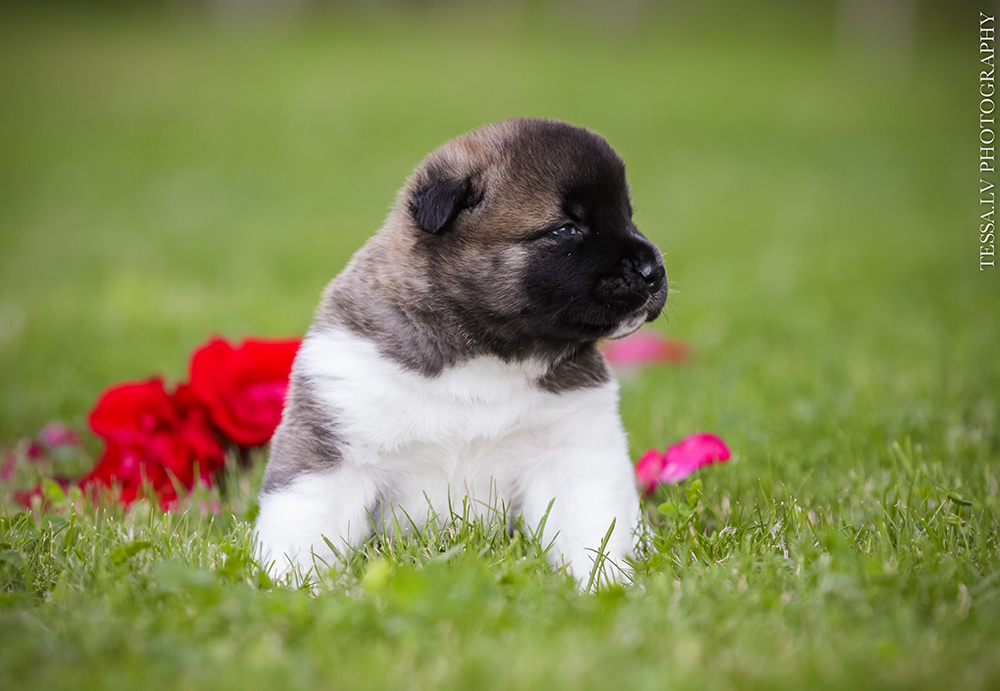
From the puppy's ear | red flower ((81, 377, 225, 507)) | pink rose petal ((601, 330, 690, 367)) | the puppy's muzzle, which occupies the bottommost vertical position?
red flower ((81, 377, 225, 507))

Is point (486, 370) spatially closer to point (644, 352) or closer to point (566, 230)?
point (566, 230)

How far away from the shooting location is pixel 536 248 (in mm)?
2883

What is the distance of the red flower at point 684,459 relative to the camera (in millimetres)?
3293

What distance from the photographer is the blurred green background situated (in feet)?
17.4

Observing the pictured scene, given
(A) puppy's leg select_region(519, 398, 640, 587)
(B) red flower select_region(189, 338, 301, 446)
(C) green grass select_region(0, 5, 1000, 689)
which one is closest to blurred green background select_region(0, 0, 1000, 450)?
(C) green grass select_region(0, 5, 1000, 689)

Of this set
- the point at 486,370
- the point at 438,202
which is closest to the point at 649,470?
the point at 486,370

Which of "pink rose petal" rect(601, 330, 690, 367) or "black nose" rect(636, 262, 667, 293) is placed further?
"pink rose petal" rect(601, 330, 690, 367)

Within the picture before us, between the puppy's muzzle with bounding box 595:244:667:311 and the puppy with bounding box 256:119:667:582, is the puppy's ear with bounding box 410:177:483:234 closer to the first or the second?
the puppy with bounding box 256:119:667:582

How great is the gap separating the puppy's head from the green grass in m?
0.67

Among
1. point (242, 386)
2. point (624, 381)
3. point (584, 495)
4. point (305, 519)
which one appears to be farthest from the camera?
point (624, 381)

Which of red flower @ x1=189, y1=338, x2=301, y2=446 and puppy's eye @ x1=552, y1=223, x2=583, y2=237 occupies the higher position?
puppy's eye @ x1=552, y1=223, x2=583, y2=237

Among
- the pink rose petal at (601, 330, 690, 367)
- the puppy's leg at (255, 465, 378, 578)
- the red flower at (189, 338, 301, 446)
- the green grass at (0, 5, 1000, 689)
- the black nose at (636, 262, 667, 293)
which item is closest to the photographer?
the green grass at (0, 5, 1000, 689)

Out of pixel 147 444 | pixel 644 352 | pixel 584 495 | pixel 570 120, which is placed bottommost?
pixel 147 444

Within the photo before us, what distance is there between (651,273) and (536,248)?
37cm
